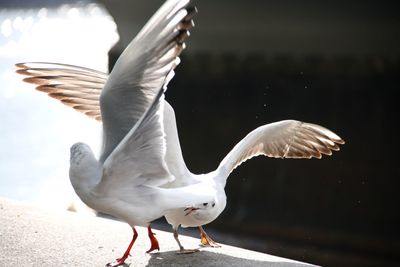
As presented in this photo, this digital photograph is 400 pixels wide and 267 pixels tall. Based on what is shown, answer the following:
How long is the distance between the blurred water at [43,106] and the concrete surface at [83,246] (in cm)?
222

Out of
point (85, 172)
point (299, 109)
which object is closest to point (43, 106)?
point (299, 109)

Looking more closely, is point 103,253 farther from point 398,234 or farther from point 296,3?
point 296,3

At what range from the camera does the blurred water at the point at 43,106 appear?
23.2 ft

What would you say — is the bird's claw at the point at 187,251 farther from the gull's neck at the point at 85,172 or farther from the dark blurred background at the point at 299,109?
the dark blurred background at the point at 299,109

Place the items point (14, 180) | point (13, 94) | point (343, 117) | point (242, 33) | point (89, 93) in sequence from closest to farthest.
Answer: point (89, 93) < point (14, 180) < point (343, 117) < point (13, 94) < point (242, 33)

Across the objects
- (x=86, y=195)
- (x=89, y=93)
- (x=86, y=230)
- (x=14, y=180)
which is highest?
(x=89, y=93)

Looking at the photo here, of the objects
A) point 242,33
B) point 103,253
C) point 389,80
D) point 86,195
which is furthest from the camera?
point 242,33

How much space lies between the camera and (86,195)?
9.64 feet

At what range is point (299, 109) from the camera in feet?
29.3

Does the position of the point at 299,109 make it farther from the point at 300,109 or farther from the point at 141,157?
the point at 141,157

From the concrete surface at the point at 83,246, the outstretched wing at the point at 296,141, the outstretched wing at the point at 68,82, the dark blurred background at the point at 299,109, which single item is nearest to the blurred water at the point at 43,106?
the dark blurred background at the point at 299,109

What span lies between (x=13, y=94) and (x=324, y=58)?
4.50 m

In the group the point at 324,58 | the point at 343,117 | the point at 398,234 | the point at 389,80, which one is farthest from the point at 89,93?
the point at 324,58

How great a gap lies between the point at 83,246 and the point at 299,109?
5.82 metres
